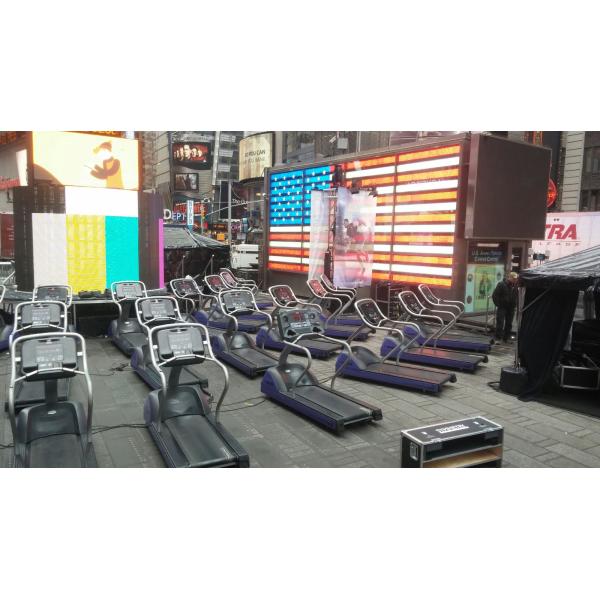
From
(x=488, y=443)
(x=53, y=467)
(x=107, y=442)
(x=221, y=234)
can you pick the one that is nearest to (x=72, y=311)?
(x=107, y=442)

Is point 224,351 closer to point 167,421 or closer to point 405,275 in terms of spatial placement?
point 167,421

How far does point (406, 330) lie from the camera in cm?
1102

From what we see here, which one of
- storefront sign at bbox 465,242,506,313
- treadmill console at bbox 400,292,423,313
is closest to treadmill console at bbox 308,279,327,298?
treadmill console at bbox 400,292,423,313

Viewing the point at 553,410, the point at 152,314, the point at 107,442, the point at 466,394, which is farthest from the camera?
the point at 152,314

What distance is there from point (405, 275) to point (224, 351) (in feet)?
21.1

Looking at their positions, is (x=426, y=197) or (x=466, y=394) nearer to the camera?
(x=466, y=394)

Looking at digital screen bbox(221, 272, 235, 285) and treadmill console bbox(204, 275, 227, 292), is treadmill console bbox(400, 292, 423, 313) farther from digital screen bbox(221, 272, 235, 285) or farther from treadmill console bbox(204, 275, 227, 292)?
digital screen bbox(221, 272, 235, 285)

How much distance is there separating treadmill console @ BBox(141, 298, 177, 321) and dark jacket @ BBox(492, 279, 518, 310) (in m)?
6.60

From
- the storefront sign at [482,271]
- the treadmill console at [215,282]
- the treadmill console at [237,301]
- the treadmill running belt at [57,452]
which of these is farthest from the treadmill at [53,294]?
the storefront sign at [482,271]

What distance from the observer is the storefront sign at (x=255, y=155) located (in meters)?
43.4

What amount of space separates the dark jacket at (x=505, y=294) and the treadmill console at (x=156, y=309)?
21.7 ft

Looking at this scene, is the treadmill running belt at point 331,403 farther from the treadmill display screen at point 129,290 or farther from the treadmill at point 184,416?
the treadmill display screen at point 129,290

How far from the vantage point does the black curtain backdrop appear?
25.3 ft

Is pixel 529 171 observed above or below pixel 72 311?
above
